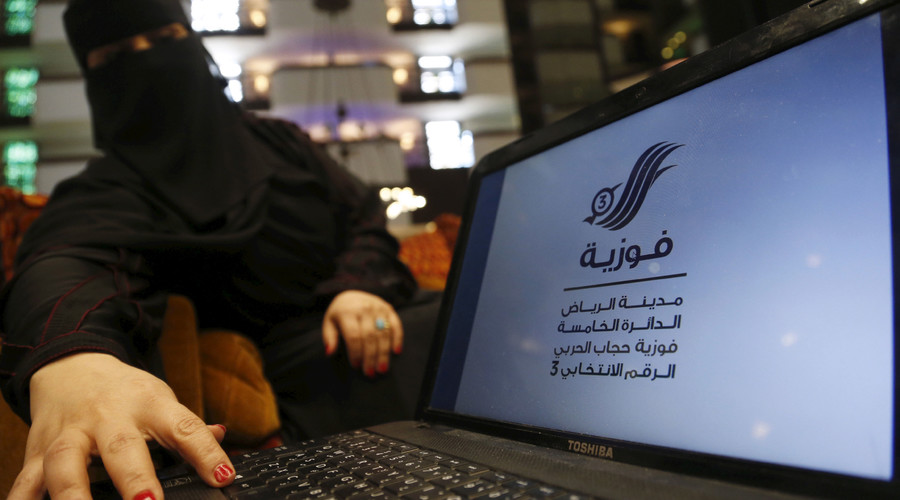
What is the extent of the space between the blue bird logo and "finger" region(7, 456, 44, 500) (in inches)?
19.9

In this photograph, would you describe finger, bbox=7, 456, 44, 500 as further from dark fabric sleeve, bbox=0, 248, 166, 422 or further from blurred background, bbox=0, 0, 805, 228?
blurred background, bbox=0, 0, 805, 228

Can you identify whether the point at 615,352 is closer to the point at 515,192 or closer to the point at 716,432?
the point at 716,432

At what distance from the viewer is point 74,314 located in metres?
0.60

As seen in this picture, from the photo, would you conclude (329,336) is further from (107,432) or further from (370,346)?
(107,432)

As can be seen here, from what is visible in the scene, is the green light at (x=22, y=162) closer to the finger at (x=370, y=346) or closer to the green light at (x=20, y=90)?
the green light at (x=20, y=90)

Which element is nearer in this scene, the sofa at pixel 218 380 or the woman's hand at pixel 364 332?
the sofa at pixel 218 380

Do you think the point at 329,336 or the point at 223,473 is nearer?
the point at 223,473

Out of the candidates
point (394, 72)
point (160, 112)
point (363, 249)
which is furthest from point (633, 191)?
point (394, 72)

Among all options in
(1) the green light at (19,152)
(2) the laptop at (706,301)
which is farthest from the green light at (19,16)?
(2) the laptop at (706,301)

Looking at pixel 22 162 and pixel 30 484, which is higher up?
pixel 22 162

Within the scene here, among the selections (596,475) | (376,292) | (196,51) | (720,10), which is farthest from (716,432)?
(196,51)

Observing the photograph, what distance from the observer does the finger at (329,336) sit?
2.82 feet

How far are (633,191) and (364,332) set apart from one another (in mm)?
529

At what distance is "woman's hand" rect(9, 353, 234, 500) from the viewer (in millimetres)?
411
